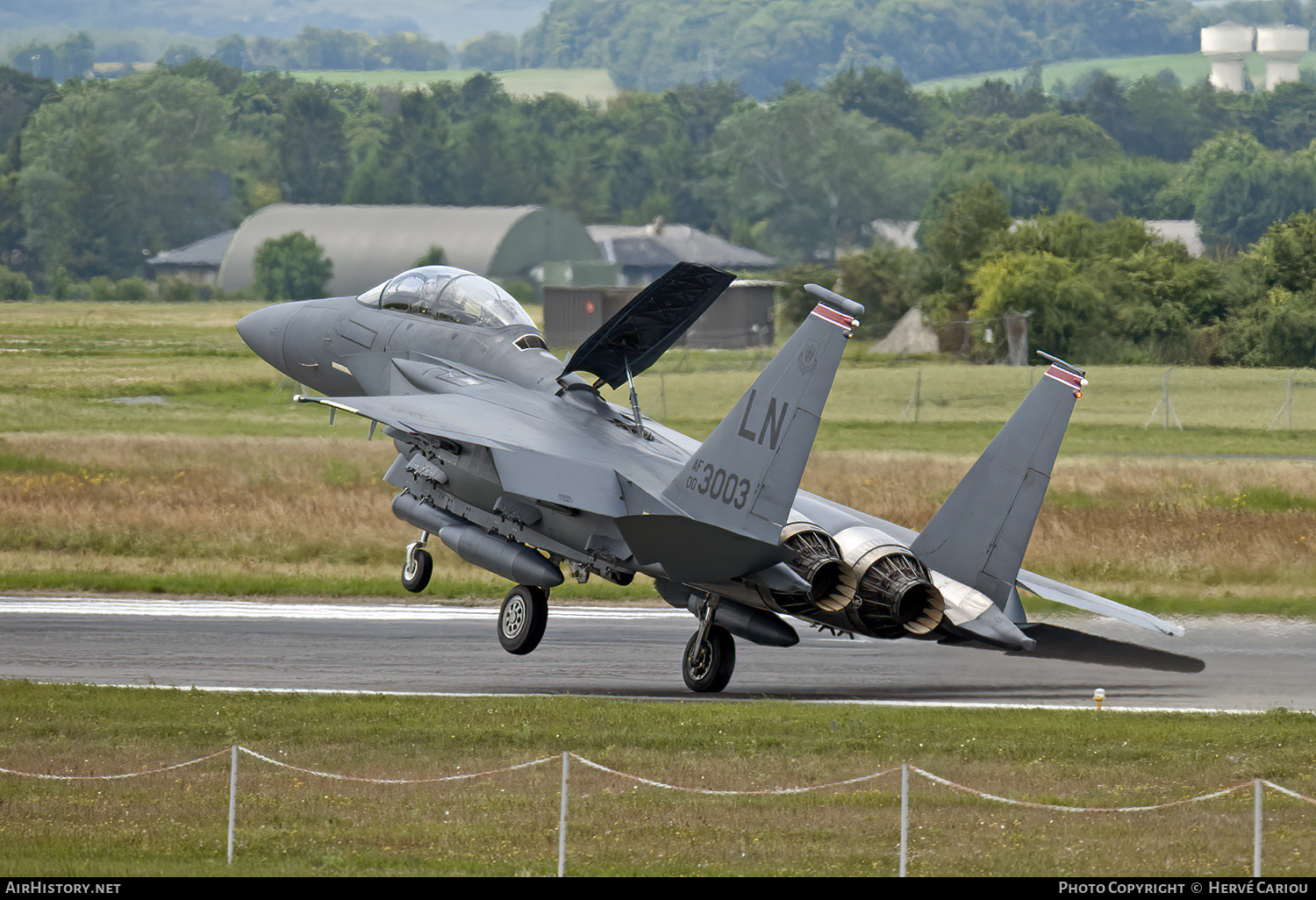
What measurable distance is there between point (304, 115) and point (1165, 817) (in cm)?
10400

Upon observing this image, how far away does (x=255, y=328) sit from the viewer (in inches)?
953

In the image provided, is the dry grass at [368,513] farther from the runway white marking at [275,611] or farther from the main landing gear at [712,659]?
the main landing gear at [712,659]

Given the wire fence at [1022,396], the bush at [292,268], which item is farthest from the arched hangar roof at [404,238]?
the wire fence at [1022,396]

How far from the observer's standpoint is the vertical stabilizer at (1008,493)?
1822 cm

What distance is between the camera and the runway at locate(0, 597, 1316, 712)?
845 inches

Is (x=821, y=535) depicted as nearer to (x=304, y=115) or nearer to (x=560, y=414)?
(x=560, y=414)

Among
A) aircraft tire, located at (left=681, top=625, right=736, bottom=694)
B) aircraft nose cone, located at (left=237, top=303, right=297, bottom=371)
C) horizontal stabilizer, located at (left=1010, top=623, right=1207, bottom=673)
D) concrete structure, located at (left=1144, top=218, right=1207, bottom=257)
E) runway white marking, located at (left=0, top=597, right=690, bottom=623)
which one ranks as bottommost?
runway white marking, located at (left=0, top=597, right=690, bottom=623)

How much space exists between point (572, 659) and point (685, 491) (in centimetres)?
649

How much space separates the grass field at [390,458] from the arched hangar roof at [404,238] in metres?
18.2

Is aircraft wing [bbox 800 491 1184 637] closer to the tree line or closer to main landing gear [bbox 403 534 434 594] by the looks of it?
main landing gear [bbox 403 534 434 594]

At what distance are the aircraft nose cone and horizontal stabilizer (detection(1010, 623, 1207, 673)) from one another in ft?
42.4

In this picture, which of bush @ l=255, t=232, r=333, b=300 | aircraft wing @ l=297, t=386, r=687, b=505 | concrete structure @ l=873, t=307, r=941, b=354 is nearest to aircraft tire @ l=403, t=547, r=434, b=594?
aircraft wing @ l=297, t=386, r=687, b=505

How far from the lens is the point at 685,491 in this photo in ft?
59.4
